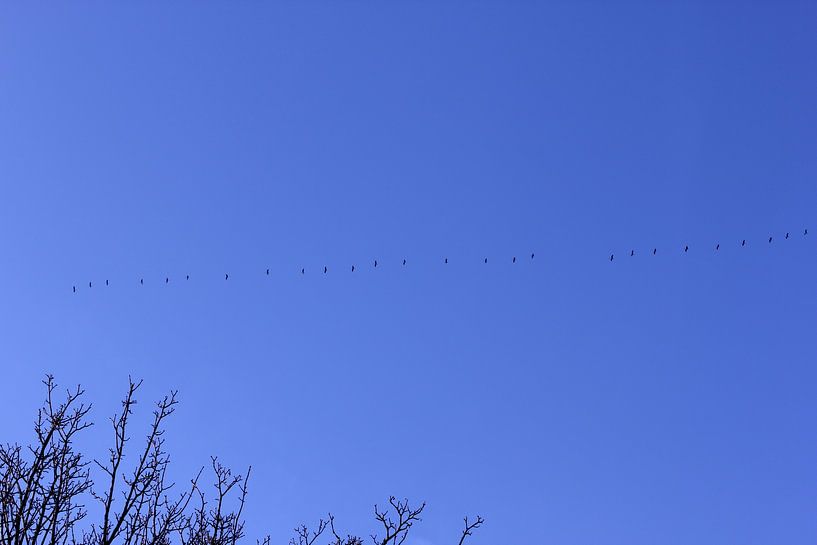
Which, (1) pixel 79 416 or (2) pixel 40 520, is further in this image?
(1) pixel 79 416

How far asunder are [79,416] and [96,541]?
276cm

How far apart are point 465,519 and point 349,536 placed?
4.08m

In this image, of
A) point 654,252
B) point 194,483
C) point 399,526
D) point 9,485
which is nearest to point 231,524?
point 194,483

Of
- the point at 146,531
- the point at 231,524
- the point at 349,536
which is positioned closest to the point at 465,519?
the point at 349,536

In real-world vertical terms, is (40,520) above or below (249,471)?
below

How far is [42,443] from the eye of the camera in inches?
603

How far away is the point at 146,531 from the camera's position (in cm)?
1560

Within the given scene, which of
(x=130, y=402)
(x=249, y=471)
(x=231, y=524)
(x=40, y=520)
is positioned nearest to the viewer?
(x=40, y=520)

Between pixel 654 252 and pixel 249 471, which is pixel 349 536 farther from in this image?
pixel 654 252

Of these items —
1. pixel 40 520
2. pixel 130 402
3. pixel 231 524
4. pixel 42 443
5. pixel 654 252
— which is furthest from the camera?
pixel 654 252

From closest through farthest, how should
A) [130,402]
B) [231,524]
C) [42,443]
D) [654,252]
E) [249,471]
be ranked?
[42,443] → [130,402] → [231,524] → [249,471] → [654,252]

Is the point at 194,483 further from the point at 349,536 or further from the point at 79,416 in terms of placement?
the point at 349,536

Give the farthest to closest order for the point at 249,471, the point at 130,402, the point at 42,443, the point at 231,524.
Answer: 1. the point at 249,471
2. the point at 231,524
3. the point at 130,402
4. the point at 42,443

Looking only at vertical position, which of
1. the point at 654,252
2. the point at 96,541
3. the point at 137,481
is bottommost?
the point at 96,541
